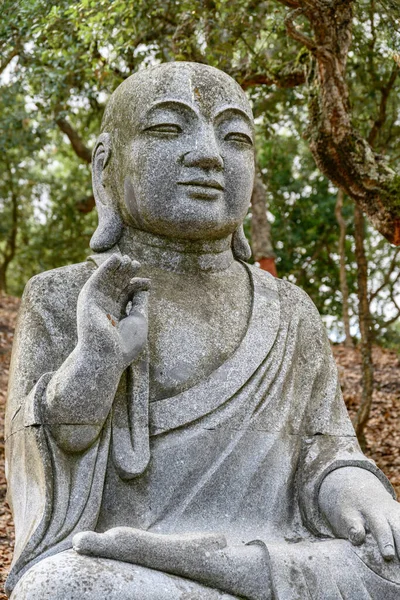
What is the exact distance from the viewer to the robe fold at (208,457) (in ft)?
15.0

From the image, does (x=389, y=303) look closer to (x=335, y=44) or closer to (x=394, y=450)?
(x=394, y=450)

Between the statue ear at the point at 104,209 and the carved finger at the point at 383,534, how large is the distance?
192 centimetres

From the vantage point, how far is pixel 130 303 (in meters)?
4.96

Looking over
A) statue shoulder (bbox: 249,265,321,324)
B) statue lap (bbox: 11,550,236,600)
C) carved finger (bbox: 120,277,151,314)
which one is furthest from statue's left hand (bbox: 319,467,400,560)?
carved finger (bbox: 120,277,151,314)

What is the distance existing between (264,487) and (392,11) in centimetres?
406

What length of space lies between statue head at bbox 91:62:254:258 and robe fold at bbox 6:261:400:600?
40cm

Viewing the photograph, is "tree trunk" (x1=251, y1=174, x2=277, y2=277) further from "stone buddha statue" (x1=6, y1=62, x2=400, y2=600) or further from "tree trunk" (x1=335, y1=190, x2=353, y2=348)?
"stone buddha statue" (x1=6, y1=62, x2=400, y2=600)

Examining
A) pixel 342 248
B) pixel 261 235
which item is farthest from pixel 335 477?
pixel 342 248

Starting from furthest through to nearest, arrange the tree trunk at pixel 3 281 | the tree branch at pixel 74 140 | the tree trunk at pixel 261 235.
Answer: the tree trunk at pixel 3 281
the tree branch at pixel 74 140
the tree trunk at pixel 261 235

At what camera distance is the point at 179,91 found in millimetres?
5262

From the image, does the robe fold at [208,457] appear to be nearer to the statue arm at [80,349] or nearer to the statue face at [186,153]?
the statue arm at [80,349]

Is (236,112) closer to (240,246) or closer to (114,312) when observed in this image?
(240,246)

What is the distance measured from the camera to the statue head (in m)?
5.18

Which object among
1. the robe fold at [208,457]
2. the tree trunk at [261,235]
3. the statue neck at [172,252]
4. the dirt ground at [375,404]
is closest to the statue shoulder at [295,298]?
the robe fold at [208,457]
